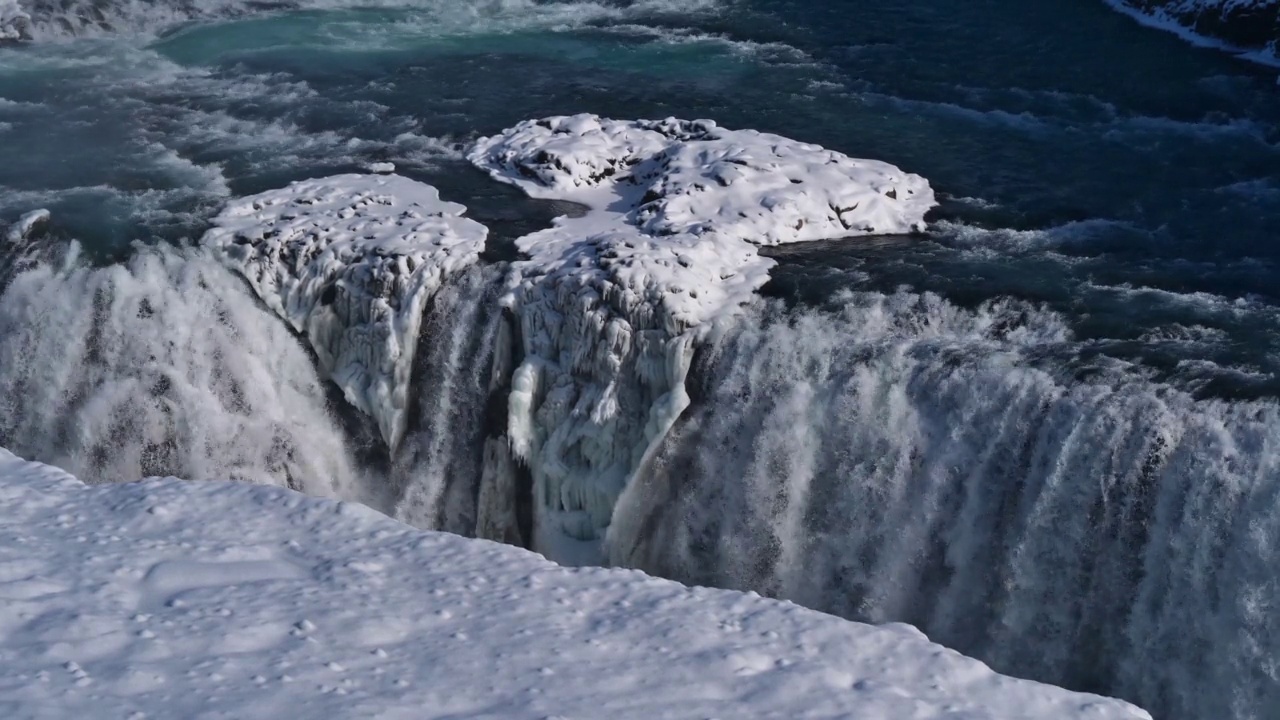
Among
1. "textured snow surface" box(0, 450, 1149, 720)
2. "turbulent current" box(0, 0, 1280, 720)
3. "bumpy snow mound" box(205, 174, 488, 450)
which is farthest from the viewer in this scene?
"bumpy snow mound" box(205, 174, 488, 450)

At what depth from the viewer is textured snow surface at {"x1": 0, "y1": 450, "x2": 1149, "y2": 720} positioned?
7.88m

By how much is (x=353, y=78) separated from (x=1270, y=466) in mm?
14149

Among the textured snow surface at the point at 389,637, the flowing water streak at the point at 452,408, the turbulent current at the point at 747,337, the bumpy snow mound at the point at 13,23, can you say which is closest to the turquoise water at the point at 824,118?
the turbulent current at the point at 747,337

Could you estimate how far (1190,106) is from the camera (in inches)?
763

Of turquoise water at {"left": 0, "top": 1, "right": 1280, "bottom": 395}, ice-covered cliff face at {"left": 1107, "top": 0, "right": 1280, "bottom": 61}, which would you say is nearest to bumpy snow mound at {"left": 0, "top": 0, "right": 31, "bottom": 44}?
turquoise water at {"left": 0, "top": 1, "right": 1280, "bottom": 395}

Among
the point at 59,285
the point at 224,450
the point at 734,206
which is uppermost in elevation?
the point at 734,206

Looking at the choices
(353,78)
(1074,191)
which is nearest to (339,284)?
(353,78)

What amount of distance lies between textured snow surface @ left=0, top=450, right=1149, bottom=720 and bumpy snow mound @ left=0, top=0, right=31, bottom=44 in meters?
14.3

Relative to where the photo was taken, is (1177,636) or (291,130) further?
(291,130)

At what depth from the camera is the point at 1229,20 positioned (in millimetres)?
21625

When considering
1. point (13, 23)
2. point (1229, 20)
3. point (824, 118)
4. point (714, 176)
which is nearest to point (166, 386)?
point (714, 176)

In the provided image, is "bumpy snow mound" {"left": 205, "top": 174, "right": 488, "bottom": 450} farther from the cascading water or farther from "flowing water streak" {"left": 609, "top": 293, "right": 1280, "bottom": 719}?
"flowing water streak" {"left": 609, "top": 293, "right": 1280, "bottom": 719}

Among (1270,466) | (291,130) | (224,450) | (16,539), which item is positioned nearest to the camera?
(16,539)

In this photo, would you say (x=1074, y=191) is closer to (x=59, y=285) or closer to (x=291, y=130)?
(x=291, y=130)
